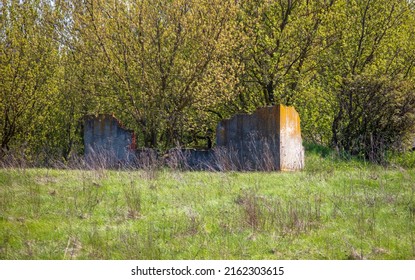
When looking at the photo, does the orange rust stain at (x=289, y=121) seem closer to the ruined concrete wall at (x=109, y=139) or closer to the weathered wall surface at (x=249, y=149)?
the weathered wall surface at (x=249, y=149)

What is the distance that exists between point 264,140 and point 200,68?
4332mm

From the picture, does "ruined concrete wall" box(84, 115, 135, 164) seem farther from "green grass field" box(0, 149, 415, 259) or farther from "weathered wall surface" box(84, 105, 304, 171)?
"green grass field" box(0, 149, 415, 259)

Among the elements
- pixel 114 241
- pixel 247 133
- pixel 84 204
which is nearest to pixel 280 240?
pixel 114 241

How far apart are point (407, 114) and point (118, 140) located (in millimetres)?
8839

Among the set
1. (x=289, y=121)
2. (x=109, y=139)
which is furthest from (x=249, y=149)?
(x=109, y=139)

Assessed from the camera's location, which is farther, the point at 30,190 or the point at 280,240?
the point at 30,190

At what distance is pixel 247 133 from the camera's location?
14.9m

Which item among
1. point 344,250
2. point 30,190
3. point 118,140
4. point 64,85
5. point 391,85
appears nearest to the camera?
point 344,250

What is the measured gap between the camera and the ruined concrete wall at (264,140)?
14.4m

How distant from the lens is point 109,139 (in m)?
16.8

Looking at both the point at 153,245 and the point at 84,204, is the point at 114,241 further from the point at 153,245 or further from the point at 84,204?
the point at 84,204

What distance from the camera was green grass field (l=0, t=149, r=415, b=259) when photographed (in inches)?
301

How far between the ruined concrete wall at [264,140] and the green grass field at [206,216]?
2.03 metres

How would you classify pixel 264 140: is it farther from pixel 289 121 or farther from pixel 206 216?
pixel 206 216
